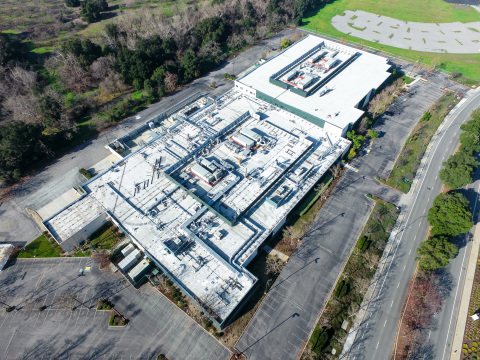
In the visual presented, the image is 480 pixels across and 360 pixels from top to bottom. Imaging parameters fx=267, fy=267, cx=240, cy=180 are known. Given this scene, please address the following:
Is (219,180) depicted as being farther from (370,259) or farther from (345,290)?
(370,259)

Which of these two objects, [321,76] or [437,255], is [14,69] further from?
[437,255]

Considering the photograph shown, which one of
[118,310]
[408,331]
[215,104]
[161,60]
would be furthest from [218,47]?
[408,331]

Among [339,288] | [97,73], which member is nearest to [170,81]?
[97,73]

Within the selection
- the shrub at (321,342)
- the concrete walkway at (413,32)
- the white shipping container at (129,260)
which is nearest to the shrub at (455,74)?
the concrete walkway at (413,32)

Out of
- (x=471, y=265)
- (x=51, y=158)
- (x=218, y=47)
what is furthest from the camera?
(x=218, y=47)

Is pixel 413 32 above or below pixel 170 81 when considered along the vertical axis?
above

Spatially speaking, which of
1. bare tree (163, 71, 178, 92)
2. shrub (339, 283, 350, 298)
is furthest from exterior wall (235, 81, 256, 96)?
shrub (339, 283, 350, 298)
